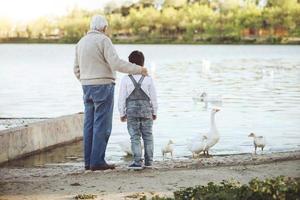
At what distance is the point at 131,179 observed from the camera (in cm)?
1046

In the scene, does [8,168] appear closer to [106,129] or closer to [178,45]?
[106,129]

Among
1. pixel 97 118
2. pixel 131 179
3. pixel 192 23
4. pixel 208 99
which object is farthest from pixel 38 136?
pixel 192 23

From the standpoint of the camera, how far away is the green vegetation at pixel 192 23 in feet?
532

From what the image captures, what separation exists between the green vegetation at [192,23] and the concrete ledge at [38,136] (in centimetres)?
14122

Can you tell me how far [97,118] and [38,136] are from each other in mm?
4517

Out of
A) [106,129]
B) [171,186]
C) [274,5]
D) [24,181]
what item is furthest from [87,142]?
[274,5]

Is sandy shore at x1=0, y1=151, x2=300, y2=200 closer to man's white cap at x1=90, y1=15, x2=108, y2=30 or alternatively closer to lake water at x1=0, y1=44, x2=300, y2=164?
man's white cap at x1=90, y1=15, x2=108, y2=30

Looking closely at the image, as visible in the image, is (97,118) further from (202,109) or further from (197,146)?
(202,109)

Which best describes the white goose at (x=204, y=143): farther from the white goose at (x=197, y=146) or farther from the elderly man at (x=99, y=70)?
the elderly man at (x=99, y=70)

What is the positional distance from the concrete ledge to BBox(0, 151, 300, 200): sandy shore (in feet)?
4.29

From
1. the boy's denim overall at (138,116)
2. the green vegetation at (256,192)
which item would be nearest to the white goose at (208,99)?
the boy's denim overall at (138,116)

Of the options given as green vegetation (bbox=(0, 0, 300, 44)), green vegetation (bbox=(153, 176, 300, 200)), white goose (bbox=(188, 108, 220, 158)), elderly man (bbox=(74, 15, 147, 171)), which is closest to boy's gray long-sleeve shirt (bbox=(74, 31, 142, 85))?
elderly man (bbox=(74, 15, 147, 171))

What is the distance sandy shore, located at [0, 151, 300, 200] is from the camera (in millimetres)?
9539

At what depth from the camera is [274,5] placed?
6462 inches
